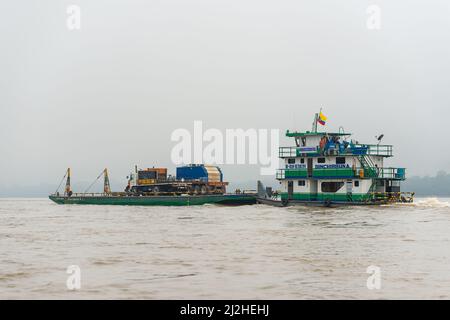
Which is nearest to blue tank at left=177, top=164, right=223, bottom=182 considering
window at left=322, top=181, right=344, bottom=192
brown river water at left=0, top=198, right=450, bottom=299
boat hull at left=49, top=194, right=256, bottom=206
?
boat hull at left=49, top=194, right=256, bottom=206

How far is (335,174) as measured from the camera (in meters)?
64.9

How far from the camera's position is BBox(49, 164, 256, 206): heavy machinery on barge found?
84050 millimetres

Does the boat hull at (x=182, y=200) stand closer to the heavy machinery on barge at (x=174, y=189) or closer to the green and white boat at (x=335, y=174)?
the heavy machinery on barge at (x=174, y=189)

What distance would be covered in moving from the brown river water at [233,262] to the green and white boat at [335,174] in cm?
2177

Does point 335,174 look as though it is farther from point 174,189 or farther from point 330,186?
point 174,189

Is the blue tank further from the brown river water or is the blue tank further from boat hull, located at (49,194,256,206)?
the brown river water

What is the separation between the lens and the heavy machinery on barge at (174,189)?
8405 cm

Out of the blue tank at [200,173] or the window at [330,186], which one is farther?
the blue tank at [200,173]

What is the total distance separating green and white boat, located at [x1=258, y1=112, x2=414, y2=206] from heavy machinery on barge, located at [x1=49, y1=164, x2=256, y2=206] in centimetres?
1634

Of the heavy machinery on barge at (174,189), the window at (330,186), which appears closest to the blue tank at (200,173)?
the heavy machinery on barge at (174,189)
